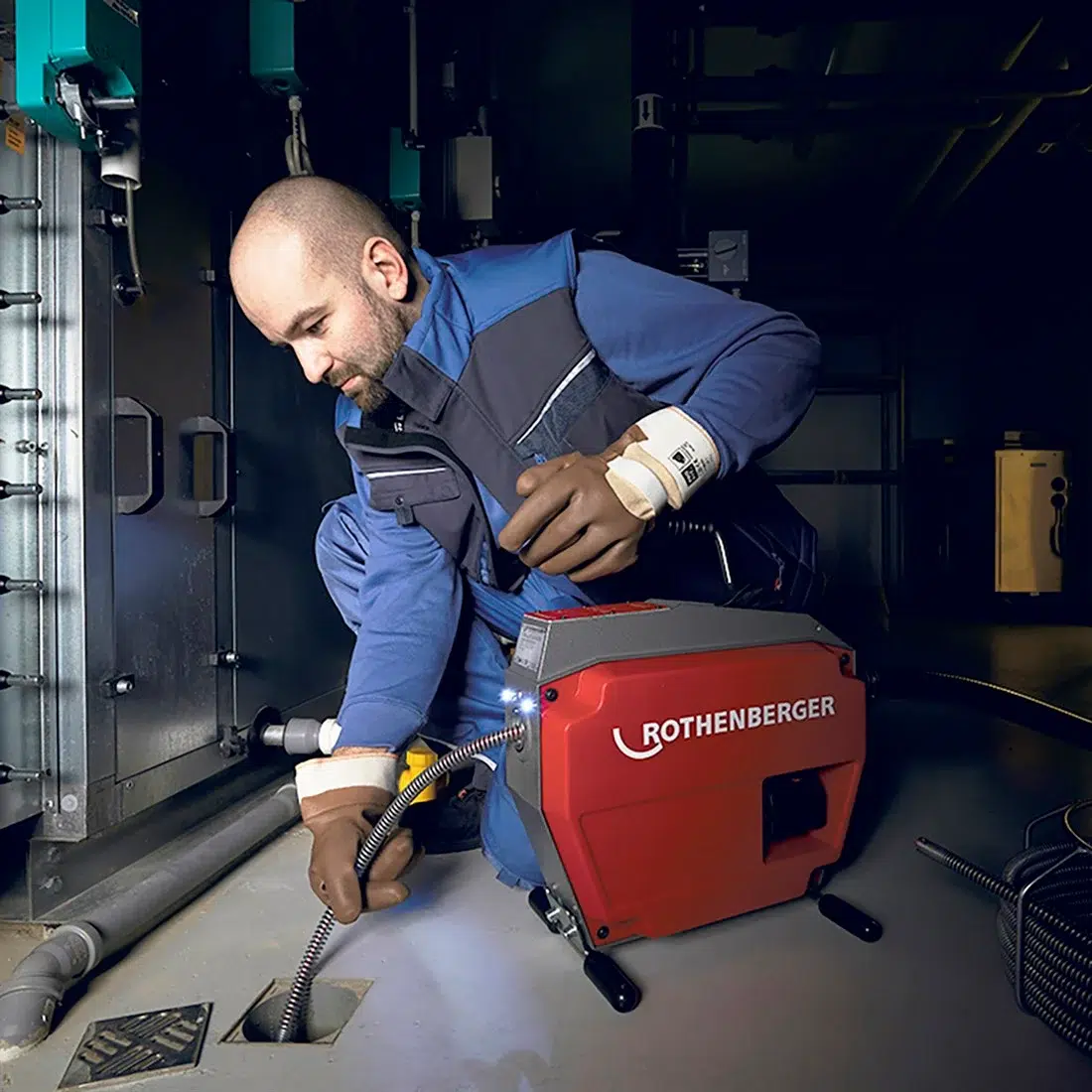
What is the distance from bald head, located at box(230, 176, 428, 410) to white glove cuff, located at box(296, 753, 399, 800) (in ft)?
1.83

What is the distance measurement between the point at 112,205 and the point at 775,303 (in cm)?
479

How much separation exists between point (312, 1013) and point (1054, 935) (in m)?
0.86

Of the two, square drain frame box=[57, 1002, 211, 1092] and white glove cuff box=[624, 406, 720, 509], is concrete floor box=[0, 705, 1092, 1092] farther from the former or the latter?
white glove cuff box=[624, 406, 720, 509]

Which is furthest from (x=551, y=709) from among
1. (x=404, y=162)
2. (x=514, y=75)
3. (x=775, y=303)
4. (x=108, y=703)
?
(x=775, y=303)

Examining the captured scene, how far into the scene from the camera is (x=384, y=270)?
1.34m

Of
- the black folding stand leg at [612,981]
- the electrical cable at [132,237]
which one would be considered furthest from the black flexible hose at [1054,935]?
the electrical cable at [132,237]

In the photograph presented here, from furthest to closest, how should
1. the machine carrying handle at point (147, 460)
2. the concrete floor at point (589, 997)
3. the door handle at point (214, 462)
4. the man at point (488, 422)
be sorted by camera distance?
the door handle at point (214, 462) < the machine carrying handle at point (147, 460) < the man at point (488, 422) < the concrete floor at point (589, 997)

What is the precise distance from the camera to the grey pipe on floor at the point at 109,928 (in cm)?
98

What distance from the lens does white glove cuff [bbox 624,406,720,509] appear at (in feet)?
3.38

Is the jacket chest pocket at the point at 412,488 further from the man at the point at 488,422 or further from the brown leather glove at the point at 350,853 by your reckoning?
the brown leather glove at the point at 350,853

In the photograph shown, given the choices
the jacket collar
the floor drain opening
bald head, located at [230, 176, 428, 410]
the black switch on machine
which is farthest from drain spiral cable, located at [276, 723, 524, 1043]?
bald head, located at [230, 176, 428, 410]

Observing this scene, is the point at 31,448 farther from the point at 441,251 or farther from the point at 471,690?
the point at 441,251

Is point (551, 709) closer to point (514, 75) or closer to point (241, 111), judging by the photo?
point (241, 111)

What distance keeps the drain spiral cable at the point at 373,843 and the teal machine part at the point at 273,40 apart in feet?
4.59
